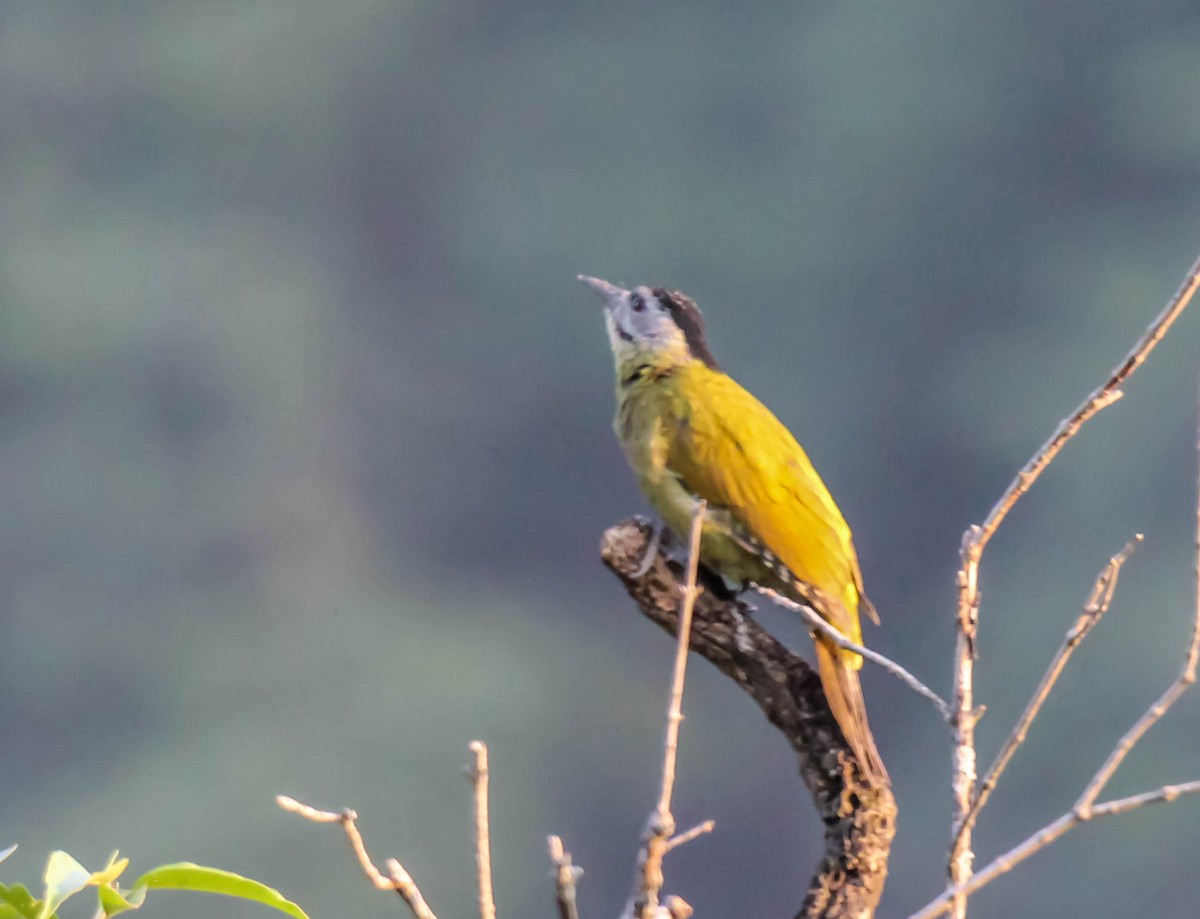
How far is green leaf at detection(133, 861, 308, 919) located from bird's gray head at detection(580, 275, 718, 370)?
150 cm

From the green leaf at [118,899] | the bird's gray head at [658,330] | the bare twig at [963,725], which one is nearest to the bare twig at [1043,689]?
the bare twig at [963,725]

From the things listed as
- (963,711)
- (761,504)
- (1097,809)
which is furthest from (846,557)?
(1097,809)

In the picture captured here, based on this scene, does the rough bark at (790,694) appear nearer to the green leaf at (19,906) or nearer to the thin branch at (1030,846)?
the thin branch at (1030,846)

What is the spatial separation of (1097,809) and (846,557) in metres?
1.04

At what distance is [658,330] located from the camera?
94.4 inches

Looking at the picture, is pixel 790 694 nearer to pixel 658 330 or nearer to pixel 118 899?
pixel 658 330

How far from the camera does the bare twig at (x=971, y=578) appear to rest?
47.3 inches

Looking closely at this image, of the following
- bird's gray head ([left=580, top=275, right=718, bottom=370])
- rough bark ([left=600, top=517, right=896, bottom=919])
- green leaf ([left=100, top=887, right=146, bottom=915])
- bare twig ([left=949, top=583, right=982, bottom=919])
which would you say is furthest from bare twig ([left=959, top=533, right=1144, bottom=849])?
bird's gray head ([left=580, top=275, right=718, bottom=370])

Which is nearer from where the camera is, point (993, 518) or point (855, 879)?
point (993, 518)

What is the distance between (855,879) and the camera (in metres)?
1.48

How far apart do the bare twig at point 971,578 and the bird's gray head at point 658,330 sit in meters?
1.04

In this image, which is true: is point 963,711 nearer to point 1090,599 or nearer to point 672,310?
point 1090,599

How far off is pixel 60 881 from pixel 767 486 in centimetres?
136

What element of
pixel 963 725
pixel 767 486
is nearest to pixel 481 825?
pixel 963 725
